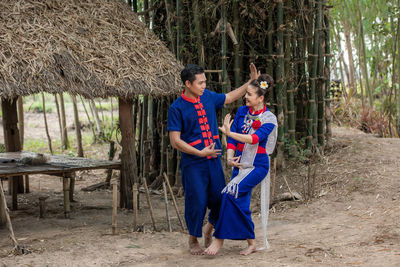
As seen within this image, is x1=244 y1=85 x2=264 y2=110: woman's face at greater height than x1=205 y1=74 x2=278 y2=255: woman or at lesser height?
greater

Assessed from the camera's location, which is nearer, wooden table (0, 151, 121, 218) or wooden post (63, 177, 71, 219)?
wooden table (0, 151, 121, 218)

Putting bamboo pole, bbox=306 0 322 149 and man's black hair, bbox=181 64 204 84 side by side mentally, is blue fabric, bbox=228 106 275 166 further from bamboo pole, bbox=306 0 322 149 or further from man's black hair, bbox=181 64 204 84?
bamboo pole, bbox=306 0 322 149

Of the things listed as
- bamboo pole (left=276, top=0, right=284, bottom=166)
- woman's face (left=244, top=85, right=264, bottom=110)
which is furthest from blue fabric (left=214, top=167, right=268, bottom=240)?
bamboo pole (left=276, top=0, right=284, bottom=166)

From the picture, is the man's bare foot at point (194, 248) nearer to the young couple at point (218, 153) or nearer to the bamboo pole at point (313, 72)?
the young couple at point (218, 153)

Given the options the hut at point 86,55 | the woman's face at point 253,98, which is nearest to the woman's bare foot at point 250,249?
the woman's face at point 253,98

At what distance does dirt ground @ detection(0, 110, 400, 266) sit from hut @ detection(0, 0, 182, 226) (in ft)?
3.77

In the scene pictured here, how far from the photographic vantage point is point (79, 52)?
5.57 metres

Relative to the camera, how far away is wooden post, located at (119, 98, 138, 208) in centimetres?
631

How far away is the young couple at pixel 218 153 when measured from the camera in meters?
3.96

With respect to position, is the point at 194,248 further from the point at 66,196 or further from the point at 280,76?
the point at 280,76

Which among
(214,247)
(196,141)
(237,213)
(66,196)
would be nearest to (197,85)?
(196,141)

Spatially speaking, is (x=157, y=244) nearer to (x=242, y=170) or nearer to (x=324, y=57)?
Result: (x=242, y=170)

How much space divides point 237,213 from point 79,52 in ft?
9.06

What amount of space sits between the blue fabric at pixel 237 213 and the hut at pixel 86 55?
7.10ft
